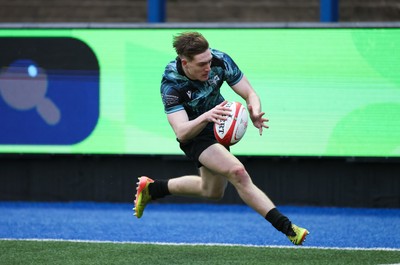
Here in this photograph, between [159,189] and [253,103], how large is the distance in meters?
1.36

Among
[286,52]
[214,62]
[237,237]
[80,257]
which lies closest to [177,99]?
[214,62]

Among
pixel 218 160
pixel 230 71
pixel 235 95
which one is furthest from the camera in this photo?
pixel 235 95

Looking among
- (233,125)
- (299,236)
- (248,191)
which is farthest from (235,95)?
(299,236)

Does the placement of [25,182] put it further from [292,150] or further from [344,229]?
[344,229]

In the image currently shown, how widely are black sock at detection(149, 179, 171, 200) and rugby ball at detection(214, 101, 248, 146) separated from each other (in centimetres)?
109

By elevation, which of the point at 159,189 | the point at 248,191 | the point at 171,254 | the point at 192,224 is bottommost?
the point at 192,224

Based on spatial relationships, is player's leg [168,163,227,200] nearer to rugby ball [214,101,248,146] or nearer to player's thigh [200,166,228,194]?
player's thigh [200,166,228,194]

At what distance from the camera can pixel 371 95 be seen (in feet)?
38.0

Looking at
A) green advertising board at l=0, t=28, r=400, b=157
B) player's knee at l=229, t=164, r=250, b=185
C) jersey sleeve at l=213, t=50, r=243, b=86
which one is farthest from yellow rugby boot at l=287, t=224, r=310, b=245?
green advertising board at l=0, t=28, r=400, b=157

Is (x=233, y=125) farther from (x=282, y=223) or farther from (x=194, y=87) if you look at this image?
(x=282, y=223)

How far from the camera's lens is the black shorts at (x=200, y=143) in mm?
8047

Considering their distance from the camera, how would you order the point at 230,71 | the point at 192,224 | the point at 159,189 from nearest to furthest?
the point at 230,71 → the point at 159,189 → the point at 192,224

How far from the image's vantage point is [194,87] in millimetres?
8141

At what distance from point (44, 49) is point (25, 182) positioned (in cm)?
180
